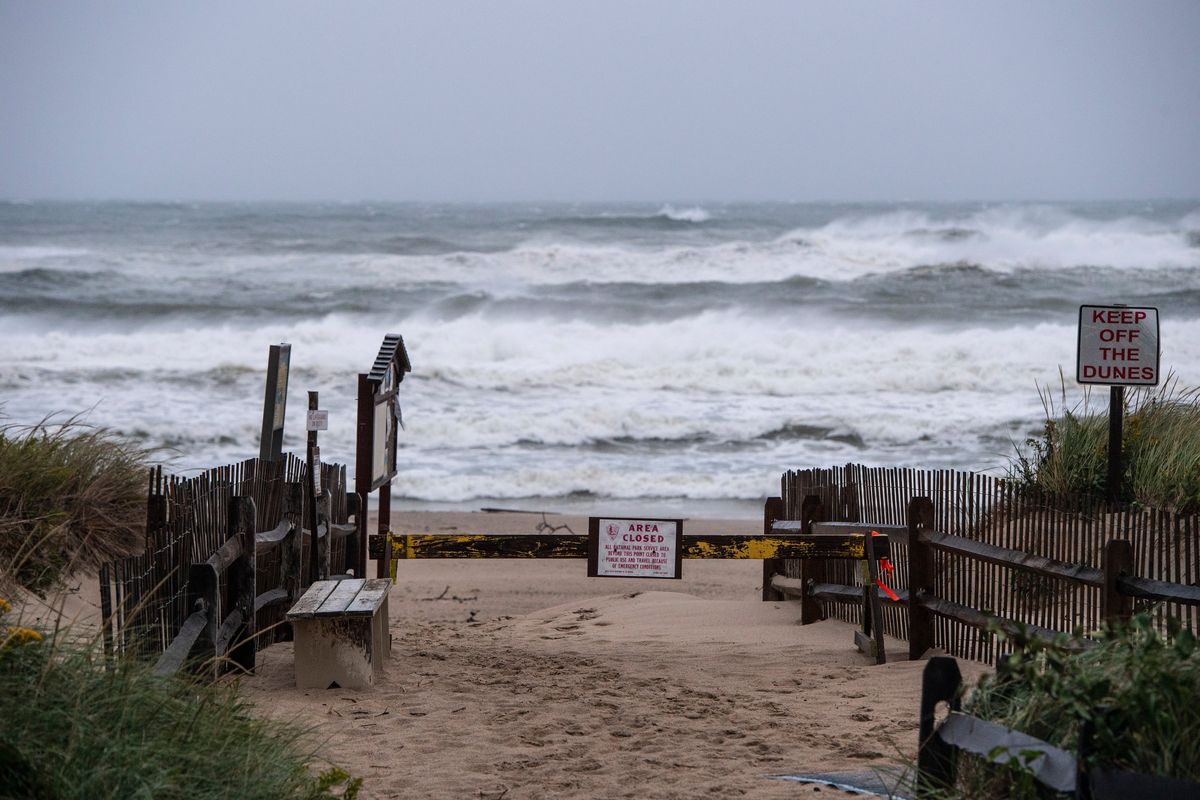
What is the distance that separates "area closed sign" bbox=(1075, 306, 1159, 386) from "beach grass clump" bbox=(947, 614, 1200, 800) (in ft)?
17.9

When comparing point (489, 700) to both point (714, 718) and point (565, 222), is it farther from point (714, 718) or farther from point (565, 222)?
point (565, 222)

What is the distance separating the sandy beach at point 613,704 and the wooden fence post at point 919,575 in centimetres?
25

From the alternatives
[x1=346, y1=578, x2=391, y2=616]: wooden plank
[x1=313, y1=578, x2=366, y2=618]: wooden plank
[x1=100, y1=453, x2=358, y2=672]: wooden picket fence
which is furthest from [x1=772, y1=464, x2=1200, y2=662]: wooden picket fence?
[x1=100, y1=453, x2=358, y2=672]: wooden picket fence

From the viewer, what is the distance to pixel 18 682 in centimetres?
384

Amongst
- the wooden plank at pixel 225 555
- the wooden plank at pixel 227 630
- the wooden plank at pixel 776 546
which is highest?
the wooden plank at pixel 225 555

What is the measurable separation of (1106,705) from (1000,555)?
142 inches

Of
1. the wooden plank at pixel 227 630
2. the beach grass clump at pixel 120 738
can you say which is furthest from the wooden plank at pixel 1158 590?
the wooden plank at pixel 227 630

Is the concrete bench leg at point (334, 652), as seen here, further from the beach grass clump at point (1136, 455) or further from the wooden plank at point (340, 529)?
the beach grass clump at point (1136, 455)

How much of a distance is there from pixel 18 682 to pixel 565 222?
50001 mm

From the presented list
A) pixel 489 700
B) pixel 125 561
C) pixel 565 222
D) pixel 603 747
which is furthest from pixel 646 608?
pixel 565 222

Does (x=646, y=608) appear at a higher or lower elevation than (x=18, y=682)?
lower

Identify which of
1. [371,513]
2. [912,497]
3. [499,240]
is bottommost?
[371,513]

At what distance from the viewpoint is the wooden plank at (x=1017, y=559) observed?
622 cm

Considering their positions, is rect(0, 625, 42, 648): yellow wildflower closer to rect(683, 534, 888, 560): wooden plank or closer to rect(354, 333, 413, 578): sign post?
rect(354, 333, 413, 578): sign post
